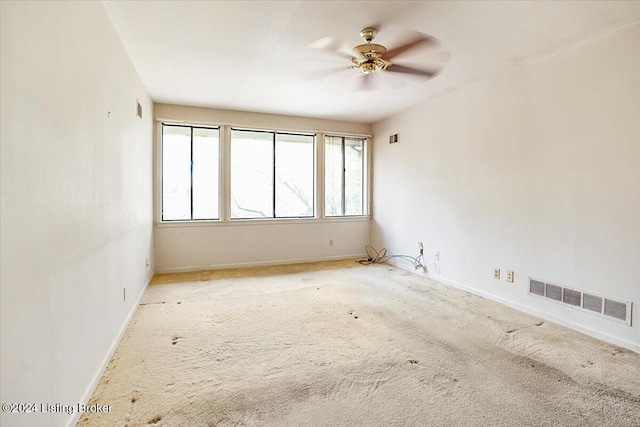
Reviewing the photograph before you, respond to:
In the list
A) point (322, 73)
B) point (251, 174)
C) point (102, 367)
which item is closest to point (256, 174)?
point (251, 174)

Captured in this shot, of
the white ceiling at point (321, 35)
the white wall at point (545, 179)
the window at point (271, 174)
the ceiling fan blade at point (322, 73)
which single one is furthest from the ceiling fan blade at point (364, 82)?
the window at point (271, 174)

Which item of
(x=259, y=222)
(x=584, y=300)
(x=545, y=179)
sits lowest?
(x=584, y=300)

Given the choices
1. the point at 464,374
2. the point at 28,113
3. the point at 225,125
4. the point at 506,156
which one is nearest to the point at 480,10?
the point at 506,156

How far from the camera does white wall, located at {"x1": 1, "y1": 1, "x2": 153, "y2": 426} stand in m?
1.15

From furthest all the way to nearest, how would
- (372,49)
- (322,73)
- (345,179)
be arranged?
(345,179)
(322,73)
(372,49)

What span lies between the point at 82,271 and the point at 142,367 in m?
0.85

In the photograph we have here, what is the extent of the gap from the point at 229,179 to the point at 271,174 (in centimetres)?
75

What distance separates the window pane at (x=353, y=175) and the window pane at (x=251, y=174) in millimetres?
1454

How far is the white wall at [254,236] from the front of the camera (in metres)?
4.82

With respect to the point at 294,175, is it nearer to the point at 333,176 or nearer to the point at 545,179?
the point at 333,176

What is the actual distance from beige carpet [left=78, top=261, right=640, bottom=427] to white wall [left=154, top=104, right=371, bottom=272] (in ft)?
4.39

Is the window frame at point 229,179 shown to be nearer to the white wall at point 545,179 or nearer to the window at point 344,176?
the window at point 344,176

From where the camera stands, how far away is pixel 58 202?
1.51m

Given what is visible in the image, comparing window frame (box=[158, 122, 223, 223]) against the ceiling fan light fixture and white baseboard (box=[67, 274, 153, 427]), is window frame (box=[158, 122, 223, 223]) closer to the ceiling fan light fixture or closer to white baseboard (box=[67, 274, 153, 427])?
white baseboard (box=[67, 274, 153, 427])
